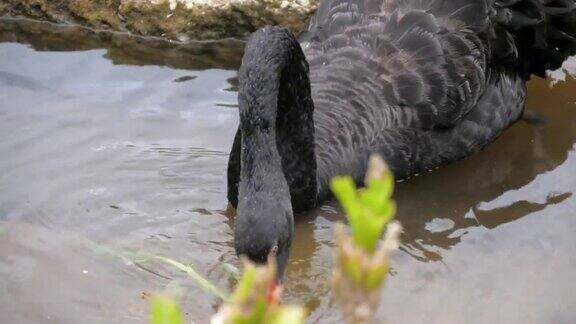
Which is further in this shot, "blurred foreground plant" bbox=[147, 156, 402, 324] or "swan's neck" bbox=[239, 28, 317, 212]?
"swan's neck" bbox=[239, 28, 317, 212]

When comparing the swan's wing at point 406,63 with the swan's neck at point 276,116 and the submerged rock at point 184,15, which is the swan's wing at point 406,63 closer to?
the swan's neck at point 276,116

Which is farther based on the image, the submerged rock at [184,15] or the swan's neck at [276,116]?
the submerged rock at [184,15]

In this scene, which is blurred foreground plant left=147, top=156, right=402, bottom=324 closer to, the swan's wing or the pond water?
the pond water

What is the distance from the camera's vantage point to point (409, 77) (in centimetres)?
423

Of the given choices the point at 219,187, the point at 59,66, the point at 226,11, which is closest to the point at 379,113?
the point at 219,187

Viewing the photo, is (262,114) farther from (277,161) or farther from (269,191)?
(269,191)

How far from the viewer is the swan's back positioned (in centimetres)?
416

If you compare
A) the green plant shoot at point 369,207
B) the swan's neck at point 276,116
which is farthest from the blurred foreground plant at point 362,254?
the swan's neck at point 276,116

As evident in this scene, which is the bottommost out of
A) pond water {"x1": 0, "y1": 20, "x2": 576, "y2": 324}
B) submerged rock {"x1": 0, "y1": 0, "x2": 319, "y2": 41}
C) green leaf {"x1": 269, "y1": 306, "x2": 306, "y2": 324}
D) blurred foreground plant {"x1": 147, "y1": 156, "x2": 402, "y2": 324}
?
pond water {"x1": 0, "y1": 20, "x2": 576, "y2": 324}

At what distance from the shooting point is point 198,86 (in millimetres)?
5117

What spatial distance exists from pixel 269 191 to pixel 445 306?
96 cm

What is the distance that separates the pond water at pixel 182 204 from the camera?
3484 mm

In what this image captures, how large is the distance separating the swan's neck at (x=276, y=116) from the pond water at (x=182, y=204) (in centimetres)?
31

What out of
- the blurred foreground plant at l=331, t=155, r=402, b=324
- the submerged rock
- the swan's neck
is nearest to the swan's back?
the swan's neck
